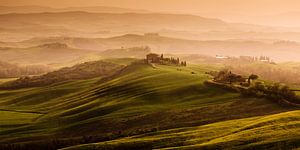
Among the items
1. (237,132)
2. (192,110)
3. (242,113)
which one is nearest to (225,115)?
(242,113)

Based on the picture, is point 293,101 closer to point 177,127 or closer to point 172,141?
point 177,127

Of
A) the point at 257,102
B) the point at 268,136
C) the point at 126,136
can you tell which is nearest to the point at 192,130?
the point at 126,136

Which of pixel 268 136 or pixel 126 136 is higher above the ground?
pixel 268 136

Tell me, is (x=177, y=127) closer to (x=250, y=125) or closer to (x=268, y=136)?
(x=250, y=125)

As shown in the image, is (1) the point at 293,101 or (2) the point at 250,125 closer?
(2) the point at 250,125

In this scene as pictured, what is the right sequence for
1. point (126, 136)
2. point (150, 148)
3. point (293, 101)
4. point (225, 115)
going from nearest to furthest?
point (150, 148) < point (126, 136) < point (225, 115) < point (293, 101)

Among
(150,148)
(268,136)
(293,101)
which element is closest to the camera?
(268,136)
